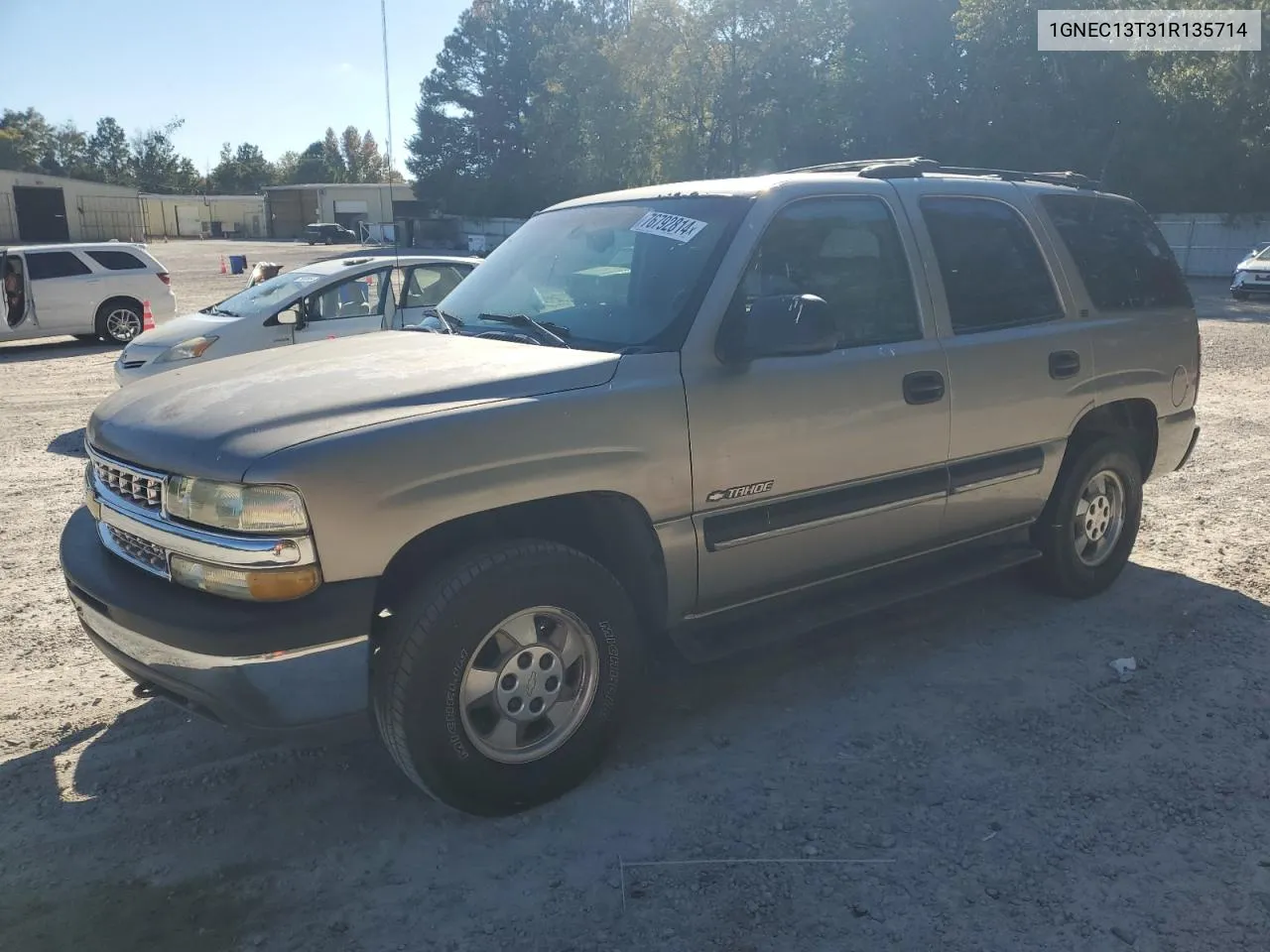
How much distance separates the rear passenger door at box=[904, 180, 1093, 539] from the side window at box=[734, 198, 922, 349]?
197mm

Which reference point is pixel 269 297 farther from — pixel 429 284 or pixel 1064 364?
pixel 1064 364

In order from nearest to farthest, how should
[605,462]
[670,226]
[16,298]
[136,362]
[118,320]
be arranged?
1. [605,462]
2. [670,226]
3. [136,362]
4. [16,298]
5. [118,320]

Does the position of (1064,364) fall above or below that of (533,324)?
below

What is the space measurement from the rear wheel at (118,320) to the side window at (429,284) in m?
8.67

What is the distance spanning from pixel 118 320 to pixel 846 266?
1563cm

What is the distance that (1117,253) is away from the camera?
17.5ft

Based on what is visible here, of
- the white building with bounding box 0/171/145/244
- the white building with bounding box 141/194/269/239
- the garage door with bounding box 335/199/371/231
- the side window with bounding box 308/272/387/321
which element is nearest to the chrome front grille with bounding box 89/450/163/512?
the side window with bounding box 308/272/387/321

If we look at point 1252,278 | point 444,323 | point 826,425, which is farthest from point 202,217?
point 826,425

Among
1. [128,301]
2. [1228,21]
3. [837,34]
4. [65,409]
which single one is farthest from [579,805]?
[837,34]

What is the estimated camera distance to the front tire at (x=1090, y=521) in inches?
203

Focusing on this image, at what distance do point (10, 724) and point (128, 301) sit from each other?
47.5ft

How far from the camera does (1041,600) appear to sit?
544 cm

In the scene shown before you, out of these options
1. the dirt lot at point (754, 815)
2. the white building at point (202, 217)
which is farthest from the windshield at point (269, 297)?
the white building at point (202, 217)

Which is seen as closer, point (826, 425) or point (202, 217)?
point (826, 425)
